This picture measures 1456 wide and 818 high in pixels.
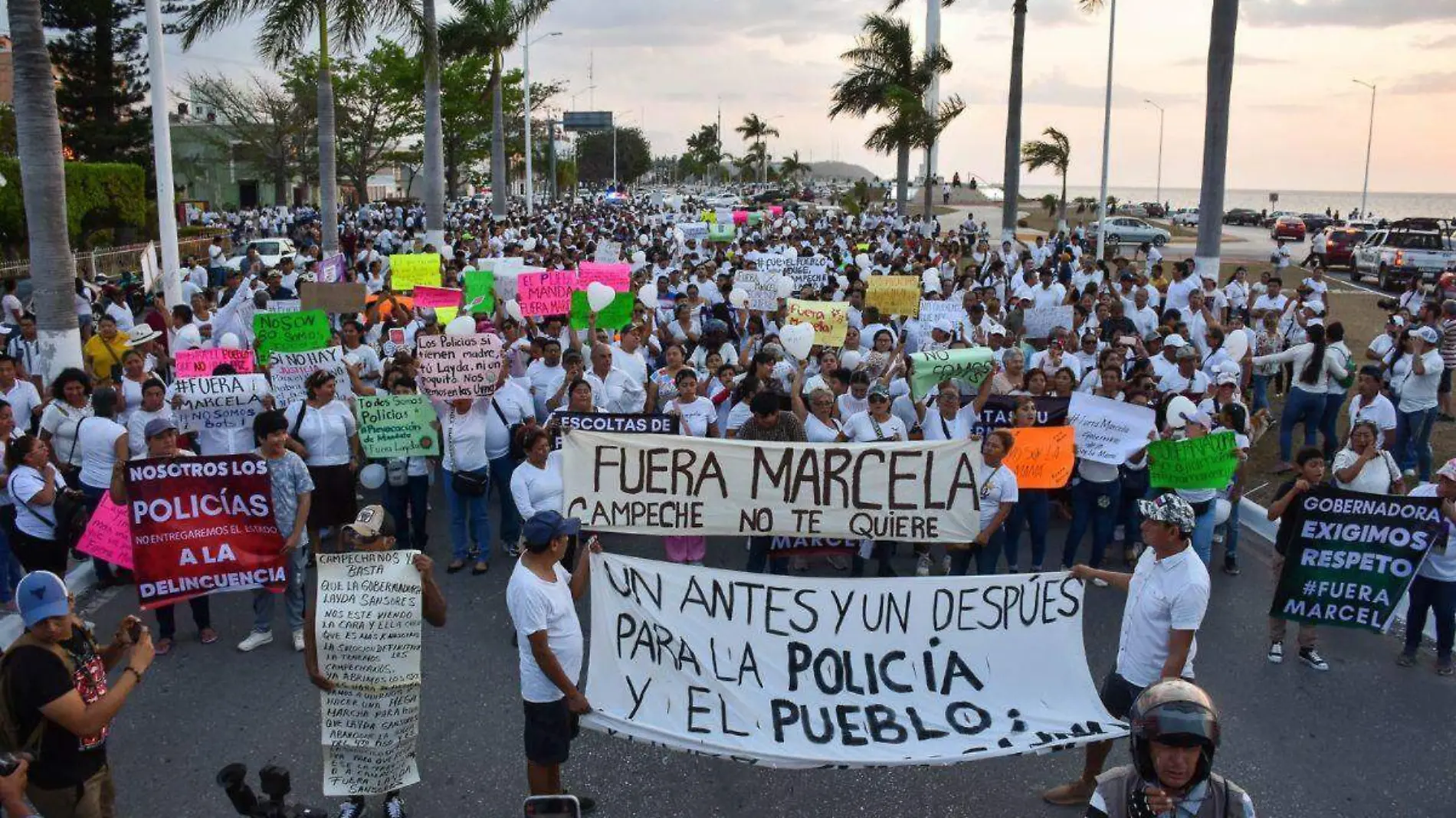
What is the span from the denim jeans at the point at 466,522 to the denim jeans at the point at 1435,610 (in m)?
6.70

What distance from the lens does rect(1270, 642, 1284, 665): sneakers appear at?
7.29 m

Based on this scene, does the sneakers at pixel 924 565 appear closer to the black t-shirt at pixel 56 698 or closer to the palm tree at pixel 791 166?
the black t-shirt at pixel 56 698

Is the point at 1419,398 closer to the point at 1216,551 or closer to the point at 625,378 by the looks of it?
the point at 1216,551

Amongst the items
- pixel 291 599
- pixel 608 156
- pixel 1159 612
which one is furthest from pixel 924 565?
pixel 608 156

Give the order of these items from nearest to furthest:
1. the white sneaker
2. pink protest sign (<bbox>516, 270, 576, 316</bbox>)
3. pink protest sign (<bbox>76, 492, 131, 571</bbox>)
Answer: the white sneaker → pink protest sign (<bbox>76, 492, 131, 571</bbox>) → pink protest sign (<bbox>516, 270, 576, 316</bbox>)

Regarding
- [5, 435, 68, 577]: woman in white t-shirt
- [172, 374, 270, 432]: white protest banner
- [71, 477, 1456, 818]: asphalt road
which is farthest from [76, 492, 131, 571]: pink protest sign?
[172, 374, 270, 432]: white protest banner

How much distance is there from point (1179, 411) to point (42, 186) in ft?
39.2

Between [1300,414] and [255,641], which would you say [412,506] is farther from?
[1300,414]

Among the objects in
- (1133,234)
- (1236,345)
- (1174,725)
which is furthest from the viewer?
(1133,234)

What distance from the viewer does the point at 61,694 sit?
4.07 m

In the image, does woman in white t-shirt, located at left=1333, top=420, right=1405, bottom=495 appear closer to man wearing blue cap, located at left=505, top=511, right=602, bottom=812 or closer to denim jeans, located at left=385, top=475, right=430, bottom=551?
man wearing blue cap, located at left=505, top=511, right=602, bottom=812

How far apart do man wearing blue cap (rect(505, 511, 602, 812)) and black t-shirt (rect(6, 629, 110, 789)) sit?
1.68 metres

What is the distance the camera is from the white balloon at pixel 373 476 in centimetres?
871

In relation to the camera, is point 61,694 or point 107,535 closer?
point 61,694
